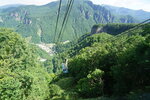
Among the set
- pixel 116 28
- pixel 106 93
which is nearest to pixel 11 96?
pixel 106 93

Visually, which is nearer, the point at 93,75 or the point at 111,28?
the point at 93,75

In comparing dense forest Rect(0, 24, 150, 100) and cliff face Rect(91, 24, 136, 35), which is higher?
cliff face Rect(91, 24, 136, 35)

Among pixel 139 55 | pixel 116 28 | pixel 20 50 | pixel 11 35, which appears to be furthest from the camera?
pixel 116 28

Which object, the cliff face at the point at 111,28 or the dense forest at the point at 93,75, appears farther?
the cliff face at the point at 111,28

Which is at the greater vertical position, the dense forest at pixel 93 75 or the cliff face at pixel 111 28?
the cliff face at pixel 111 28

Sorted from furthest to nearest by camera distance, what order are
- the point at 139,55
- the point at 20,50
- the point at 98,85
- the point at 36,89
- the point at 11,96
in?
the point at 20,50
the point at 98,85
the point at 139,55
the point at 36,89
the point at 11,96

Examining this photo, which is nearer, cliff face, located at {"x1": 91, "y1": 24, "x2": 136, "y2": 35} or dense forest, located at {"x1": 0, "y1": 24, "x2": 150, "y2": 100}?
dense forest, located at {"x1": 0, "y1": 24, "x2": 150, "y2": 100}

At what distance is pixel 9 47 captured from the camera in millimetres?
30609

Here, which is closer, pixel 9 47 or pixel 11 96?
pixel 11 96

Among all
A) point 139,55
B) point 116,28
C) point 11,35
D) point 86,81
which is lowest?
point 86,81

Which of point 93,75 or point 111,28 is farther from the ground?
point 111,28

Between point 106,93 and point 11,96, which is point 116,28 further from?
point 11,96

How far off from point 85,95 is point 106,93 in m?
3.23

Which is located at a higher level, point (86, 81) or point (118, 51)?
point (118, 51)
